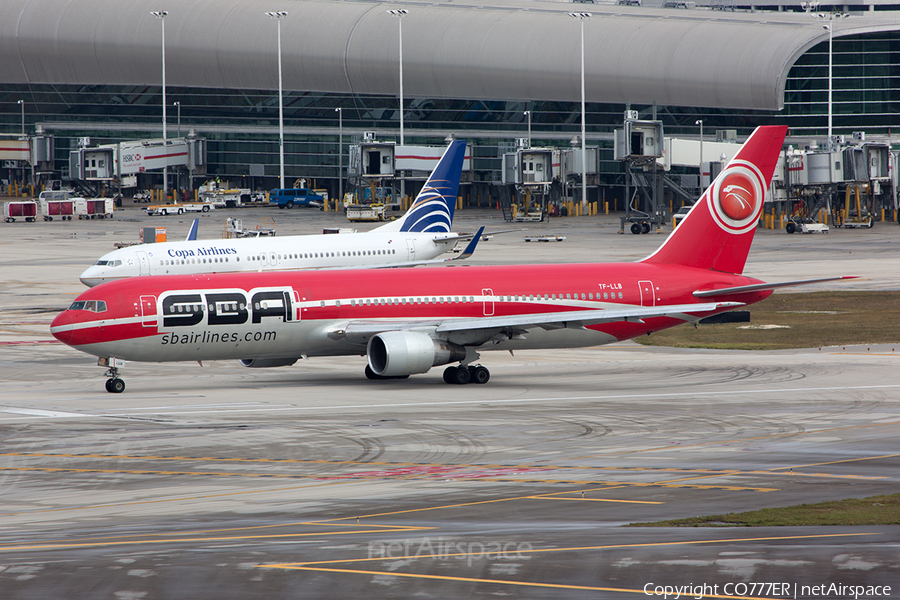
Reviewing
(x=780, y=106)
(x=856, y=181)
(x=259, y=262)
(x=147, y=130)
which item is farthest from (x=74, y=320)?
(x=147, y=130)

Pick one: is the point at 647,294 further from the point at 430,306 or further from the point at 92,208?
the point at 92,208

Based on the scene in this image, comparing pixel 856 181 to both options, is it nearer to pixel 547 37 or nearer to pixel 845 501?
pixel 547 37

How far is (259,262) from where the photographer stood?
5969cm

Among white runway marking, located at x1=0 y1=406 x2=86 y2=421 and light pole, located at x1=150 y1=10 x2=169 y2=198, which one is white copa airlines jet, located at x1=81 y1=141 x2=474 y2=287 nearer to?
white runway marking, located at x1=0 y1=406 x2=86 y2=421

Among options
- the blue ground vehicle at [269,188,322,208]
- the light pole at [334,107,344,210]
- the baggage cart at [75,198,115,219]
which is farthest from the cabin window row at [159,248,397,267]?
the light pole at [334,107,344,210]

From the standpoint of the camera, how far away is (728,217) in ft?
133

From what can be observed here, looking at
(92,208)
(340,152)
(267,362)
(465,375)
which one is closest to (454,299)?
(465,375)

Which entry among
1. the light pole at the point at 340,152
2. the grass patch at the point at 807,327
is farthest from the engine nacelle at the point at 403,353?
the light pole at the point at 340,152

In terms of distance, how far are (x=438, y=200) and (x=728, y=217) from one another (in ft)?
101

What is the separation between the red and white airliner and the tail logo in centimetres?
4

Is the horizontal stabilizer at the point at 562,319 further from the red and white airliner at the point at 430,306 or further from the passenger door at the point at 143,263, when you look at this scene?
the passenger door at the point at 143,263

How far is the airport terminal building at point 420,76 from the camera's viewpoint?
13012cm

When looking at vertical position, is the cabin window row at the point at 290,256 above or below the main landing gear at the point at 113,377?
above

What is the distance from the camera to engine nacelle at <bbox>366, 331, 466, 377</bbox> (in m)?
34.2
